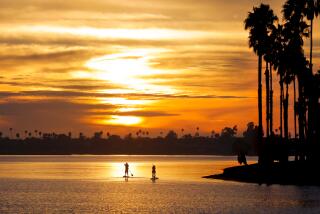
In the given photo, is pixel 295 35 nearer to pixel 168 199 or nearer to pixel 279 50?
pixel 279 50

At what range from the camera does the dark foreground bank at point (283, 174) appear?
82.8 metres

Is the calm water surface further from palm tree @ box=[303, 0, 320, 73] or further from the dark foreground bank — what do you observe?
palm tree @ box=[303, 0, 320, 73]

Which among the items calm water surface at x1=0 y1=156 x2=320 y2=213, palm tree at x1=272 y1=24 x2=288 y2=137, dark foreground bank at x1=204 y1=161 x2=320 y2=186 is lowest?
calm water surface at x1=0 y1=156 x2=320 y2=213

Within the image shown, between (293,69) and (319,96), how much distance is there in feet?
17.1

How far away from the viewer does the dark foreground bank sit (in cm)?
8281

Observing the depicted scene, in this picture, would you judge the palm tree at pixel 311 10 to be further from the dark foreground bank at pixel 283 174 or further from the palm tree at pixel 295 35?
the dark foreground bank at pixel 283 174

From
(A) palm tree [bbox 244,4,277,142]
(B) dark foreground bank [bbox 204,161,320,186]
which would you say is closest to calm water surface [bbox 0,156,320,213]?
(B) dark foreground bank [bbox 204,161,320,186]

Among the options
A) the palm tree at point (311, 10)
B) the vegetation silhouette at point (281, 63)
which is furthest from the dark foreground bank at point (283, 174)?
the palm tree at point (311, 10)

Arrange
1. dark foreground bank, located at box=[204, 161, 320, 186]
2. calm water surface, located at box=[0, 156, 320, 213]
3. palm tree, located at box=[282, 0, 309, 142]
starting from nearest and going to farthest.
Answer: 1. calm water surface, located at box=[0, 156, 320, 213]
2. dark foreground bank, located at box=[204, 161, 320, 186]
3. palm tree, located at box=[282, 0, 309, 142]

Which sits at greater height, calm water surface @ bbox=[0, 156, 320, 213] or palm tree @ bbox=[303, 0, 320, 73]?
Result: palm tree @ bbox=[303, 0, 320, 73]

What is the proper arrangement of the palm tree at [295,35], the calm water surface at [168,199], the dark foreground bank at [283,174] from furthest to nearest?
the palm tree at [295,35] < the dark foreground bank at [283,174] < the calm water surface at [168,199]

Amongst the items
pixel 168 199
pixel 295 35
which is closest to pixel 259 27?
pixel 295 35

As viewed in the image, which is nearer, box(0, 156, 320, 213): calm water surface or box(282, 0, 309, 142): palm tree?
box(0, 156, 320, 213): calm water surface

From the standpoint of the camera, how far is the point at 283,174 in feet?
287
